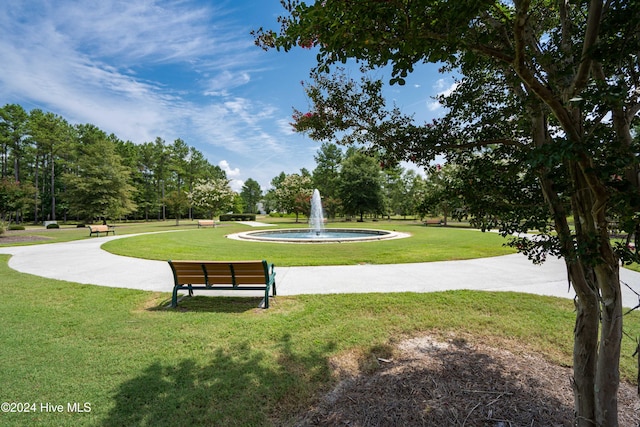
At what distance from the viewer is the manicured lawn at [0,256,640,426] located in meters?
2.69

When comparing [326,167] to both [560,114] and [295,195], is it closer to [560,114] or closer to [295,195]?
[295,195]

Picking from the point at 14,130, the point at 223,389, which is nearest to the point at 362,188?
the point at 223,389

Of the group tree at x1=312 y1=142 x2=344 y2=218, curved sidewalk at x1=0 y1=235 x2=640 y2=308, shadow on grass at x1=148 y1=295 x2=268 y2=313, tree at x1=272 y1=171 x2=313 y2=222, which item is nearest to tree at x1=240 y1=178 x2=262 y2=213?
tree at x1=312 y1=142 x2=344 y2=218

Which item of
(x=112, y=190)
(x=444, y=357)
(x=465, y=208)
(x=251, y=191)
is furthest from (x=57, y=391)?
(x=251, y=191)

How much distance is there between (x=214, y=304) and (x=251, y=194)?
3157 inches

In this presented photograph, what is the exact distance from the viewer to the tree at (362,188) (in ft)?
130

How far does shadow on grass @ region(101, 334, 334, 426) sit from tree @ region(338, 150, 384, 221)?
36846 millimetres

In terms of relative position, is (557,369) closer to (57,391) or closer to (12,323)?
(57,391)

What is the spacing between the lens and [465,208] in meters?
2.74

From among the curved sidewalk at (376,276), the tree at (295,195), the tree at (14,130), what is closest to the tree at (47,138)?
the tree at (14,130)

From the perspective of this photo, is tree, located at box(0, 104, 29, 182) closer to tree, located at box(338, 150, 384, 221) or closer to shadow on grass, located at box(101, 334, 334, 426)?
tree, located at box(338, 150, 384, 221)

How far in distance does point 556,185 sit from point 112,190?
4330cm

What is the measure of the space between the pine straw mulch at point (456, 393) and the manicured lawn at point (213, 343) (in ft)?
0.80

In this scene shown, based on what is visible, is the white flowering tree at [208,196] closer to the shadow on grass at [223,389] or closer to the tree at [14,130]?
the tree at [14,130]
